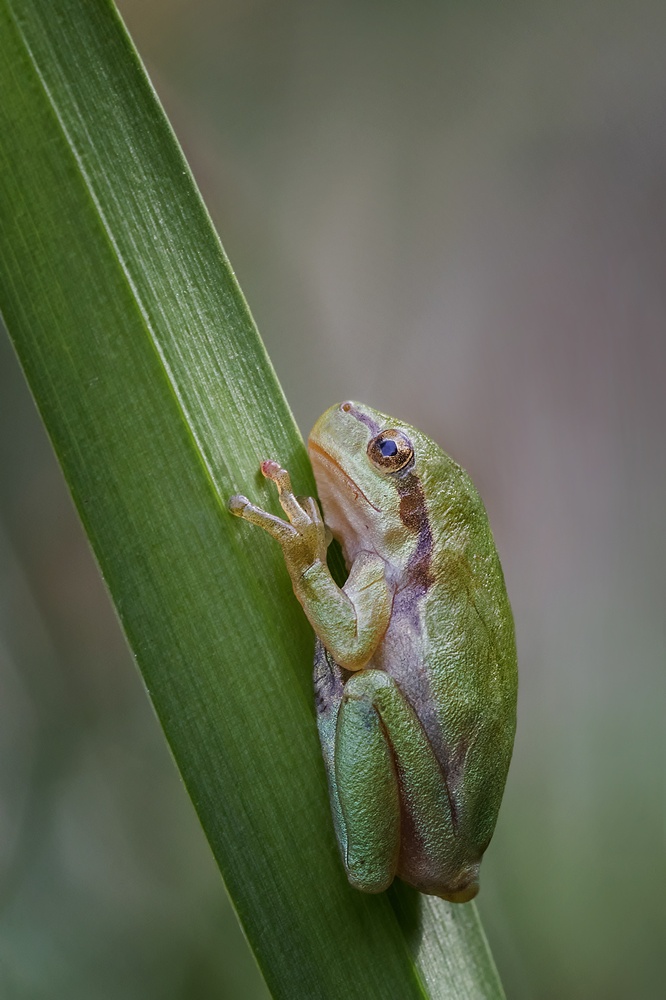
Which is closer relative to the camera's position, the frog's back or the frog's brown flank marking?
the frog's back

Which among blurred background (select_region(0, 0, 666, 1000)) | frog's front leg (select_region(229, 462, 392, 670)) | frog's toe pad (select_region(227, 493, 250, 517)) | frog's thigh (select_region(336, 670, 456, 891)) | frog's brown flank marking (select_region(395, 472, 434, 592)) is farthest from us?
blurred background (select_region(0, 0, 666, 1000))

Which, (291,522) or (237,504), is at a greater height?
(237,504)

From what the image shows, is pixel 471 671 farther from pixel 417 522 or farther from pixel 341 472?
pixel 341 472

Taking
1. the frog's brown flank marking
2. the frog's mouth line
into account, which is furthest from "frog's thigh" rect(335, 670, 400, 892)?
the frog's mouth line

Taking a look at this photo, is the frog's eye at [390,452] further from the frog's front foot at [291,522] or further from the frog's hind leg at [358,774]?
the frog's hind leg at [358,774]

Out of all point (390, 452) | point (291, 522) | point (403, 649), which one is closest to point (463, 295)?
point (390, 452)

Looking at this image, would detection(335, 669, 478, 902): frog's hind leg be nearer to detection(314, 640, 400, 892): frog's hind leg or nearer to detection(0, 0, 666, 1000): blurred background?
detection(314, 640, 400, 892): frog's hind leg
